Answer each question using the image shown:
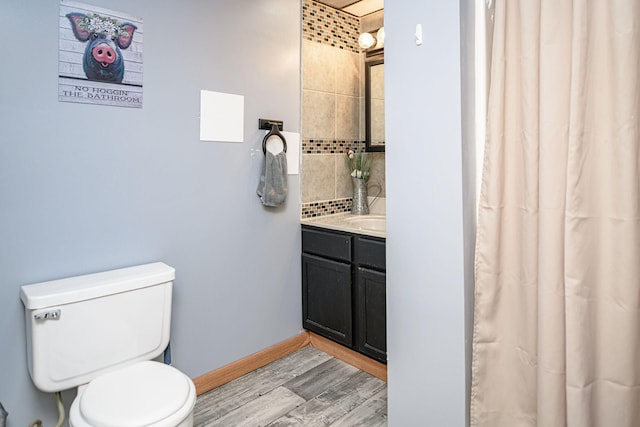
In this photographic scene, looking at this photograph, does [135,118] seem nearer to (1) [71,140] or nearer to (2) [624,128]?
(1) [71,140]

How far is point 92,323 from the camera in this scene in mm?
1575

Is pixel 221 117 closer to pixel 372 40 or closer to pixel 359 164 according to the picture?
pixel 359 164

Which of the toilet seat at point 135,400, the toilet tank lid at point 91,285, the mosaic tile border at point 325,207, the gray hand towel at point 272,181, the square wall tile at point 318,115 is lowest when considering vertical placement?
the toilet seat at point 135,400

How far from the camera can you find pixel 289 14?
248 centimetres

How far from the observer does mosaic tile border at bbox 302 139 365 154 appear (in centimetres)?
264

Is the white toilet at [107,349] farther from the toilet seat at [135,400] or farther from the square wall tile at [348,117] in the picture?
the square wall tile at [348,117]

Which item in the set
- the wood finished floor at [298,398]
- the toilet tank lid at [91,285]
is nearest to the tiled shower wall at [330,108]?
the wood finished floor at [298,398]

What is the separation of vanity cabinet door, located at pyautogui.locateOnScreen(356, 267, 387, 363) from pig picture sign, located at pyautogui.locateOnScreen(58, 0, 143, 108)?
1.44 m

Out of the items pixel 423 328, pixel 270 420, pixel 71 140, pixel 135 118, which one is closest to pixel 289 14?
pixel 135 118

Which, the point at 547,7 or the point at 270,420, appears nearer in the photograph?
the point at 547,7

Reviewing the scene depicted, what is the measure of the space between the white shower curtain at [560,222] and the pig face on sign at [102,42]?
1536mm

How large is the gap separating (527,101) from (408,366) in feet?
3.43

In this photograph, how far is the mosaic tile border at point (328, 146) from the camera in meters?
2.64

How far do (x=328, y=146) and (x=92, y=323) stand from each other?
176 cm
